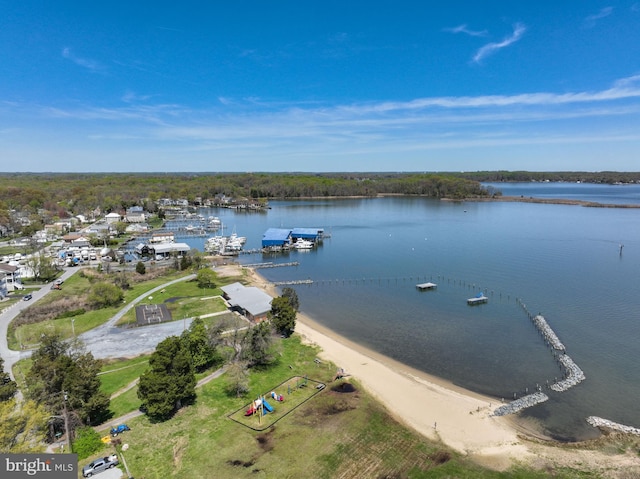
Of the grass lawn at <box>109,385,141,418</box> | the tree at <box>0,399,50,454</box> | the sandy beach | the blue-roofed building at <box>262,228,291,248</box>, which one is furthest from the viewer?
the blue-roofed building at <box>262,228,291,248</box>

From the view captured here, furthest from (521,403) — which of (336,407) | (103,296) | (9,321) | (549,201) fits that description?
(549,201)

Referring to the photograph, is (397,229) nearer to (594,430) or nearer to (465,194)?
(594,430)

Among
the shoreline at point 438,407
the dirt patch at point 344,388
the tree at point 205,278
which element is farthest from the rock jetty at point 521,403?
the tree at point 205,278

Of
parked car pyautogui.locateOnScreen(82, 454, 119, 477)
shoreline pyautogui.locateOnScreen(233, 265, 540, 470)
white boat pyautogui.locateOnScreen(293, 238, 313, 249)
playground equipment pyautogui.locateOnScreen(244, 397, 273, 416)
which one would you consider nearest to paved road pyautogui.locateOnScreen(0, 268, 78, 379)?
parked car pyautogui.locateOnScreen(82, 454, 119, 477)

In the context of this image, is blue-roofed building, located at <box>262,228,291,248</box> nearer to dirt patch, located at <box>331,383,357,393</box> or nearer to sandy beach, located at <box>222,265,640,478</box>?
sandy beach, located at <box>222,265,640,478</box>

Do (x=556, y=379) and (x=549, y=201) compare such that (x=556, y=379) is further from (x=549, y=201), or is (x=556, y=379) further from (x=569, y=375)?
(x=549, y=201)

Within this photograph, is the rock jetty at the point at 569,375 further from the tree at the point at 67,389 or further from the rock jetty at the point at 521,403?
the tree at the point at 67,389
